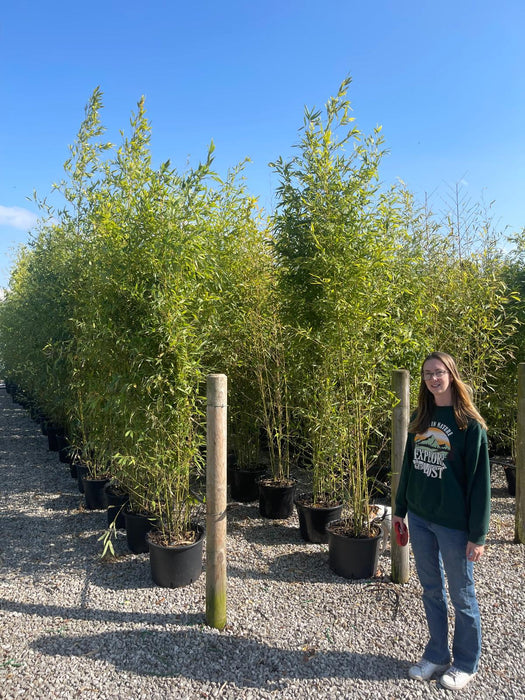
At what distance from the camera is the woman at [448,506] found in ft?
5.69

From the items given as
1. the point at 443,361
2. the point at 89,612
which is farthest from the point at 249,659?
the point at 443,361

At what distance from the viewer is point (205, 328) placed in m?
2.91

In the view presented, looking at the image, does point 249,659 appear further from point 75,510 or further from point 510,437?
point 510,437

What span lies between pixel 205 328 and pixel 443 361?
4.92ft

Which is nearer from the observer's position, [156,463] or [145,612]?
[145,612]

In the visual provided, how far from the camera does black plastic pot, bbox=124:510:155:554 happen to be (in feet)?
10.1

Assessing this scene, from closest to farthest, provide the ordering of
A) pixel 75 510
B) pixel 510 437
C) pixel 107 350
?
pixel 107 350, pixel 75 510, pixel 510 437

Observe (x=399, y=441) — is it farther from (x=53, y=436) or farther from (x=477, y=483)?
(x=53, y=436)

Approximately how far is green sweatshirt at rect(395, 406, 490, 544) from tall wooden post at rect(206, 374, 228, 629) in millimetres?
855

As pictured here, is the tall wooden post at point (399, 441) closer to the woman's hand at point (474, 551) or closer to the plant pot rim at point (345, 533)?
the plant pot rim at point (345, 533)

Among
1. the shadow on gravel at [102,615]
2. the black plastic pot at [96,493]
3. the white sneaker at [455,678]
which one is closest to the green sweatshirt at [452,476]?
the white sneaker at [455,678]

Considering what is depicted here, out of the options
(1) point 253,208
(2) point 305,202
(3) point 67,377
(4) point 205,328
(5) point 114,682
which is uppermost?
(1) point 253,208

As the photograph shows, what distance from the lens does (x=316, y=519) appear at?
10.8ft

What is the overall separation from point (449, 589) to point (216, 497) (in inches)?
40.4
